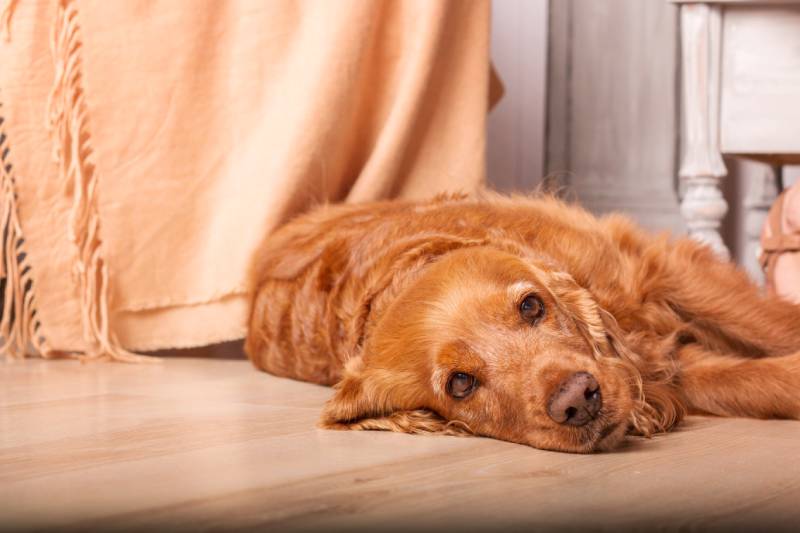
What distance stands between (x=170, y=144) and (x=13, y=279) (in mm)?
559

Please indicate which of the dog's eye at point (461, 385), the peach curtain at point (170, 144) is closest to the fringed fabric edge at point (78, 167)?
the peach curtain at point (170, 144)

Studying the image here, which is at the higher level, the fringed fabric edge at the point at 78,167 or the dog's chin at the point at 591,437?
the fringed fabric edge at the point at 78,167

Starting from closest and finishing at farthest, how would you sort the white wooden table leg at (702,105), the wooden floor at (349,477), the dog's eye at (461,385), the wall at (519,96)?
1. the wooden floor at (349,477)
2. the dog's eye at (461,385)
3. the white wooden table leg at (702,105)
4. the wall at (519,96)

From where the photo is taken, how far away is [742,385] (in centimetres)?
181

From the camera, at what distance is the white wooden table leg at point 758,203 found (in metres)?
3.26

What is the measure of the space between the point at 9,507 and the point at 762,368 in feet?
4.08

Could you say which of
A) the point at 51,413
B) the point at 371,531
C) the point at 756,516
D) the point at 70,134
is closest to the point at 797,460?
the point at 756,516

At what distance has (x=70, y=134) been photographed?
2.81 m

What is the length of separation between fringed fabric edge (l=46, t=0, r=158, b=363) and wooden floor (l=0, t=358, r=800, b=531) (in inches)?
31.4

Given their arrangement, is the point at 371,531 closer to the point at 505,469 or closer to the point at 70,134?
the point at 505,469

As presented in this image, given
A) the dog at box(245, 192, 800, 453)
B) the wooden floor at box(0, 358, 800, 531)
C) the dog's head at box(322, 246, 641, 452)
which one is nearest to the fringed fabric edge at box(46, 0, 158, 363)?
the dog at box(245, 192, 800, 453)

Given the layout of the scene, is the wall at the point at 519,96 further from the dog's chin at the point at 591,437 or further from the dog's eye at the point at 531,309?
the dog's chin at the point at 591,437

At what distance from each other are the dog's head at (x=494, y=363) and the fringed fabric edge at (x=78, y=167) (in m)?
1.24

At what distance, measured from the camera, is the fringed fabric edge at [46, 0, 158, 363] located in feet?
9.16
